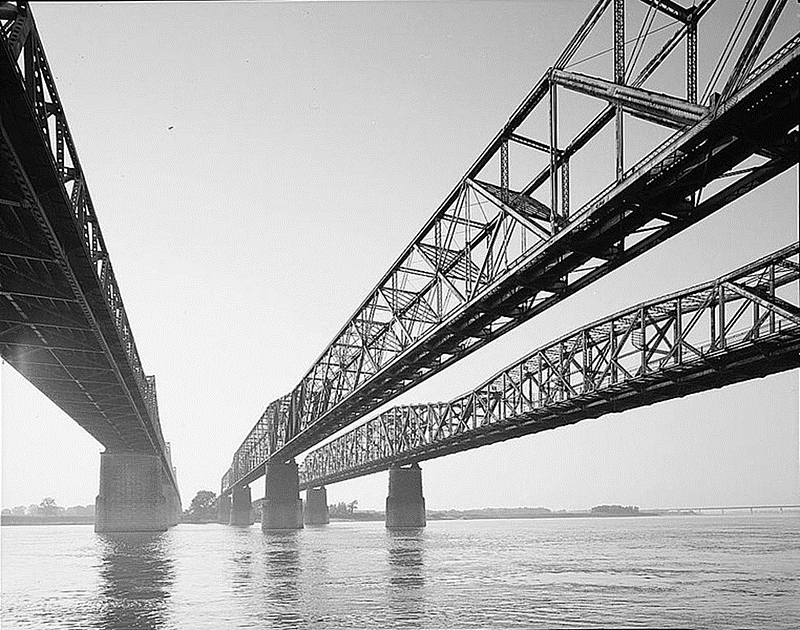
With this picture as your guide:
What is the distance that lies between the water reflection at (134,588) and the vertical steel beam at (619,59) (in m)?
14.4

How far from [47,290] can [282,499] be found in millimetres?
77741

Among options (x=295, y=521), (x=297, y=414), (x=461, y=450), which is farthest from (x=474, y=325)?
(x=295, y=521)

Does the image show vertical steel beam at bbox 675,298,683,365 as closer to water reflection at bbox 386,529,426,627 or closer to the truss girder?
water reflection at bbox 386,529,426,627

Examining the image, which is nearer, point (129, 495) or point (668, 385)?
point (668, 385)

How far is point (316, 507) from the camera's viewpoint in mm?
165000

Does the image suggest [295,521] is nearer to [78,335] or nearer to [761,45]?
[78,335]

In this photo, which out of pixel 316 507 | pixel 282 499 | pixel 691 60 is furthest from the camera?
pixel 316 507

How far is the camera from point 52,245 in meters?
25.8

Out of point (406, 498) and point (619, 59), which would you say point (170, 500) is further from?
point (619, 59)

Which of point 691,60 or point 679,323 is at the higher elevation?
point 679,323

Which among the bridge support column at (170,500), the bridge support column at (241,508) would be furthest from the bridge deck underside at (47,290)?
the bridge support column at (241,508)

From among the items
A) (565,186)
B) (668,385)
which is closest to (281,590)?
(565,186)

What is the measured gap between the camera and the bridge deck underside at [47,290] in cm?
1975

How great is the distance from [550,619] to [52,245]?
1555 cm
